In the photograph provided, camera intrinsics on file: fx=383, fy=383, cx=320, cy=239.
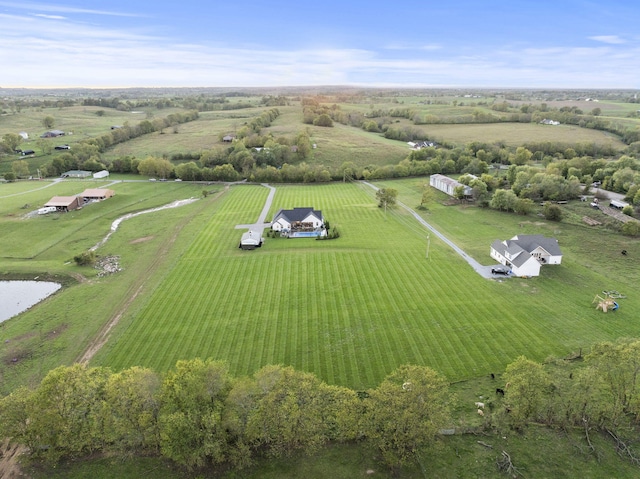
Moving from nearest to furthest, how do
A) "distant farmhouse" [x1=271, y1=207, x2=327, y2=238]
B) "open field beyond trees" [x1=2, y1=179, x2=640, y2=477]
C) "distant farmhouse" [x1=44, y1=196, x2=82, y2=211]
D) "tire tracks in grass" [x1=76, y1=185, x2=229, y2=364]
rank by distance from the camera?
"open field beyond trees" [x1=2, y1=179, x2=640, y2=477] → "tire tracks in grass" [x1=76, y1=185, x2=229, y2=364] → "distant farmhouse" [x1=271, y1=207, x2=327, y2=238] → "distant farmhouse" [x1=44, y1=196, x2=82, y2=211]

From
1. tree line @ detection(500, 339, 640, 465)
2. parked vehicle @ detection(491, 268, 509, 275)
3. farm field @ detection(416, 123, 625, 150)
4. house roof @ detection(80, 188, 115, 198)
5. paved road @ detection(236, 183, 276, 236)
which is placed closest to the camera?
tree line @ detection(500, 339, 640, 465)

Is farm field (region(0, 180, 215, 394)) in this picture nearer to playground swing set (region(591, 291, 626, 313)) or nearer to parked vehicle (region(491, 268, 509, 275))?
parked vehicle (region(491, 268, 509, 275))

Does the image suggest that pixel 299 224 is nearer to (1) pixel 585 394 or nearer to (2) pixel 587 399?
(1) pixel 585 394

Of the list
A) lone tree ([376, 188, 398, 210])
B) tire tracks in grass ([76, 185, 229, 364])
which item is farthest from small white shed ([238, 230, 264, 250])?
lone tree ([376, 188, 398, 210])

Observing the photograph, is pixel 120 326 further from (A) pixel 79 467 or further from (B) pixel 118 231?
(B) pixel 118 231

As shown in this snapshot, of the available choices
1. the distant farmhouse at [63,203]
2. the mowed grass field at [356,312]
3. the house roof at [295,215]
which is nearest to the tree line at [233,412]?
the mowed grass field at [356,312]

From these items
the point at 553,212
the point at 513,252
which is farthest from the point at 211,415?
the point at 553,212

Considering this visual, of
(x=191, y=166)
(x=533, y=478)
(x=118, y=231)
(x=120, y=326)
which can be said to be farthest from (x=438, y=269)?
(x=191, y=166)

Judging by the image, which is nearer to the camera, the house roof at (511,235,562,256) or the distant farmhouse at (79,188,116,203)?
the house roof at (511,235,562,256)
